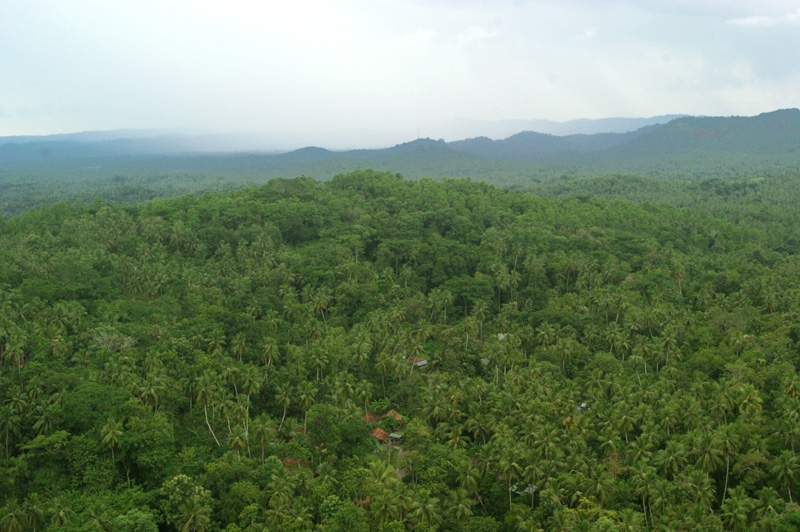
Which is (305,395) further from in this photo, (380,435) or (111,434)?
(111,434)

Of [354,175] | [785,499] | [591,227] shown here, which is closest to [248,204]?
[354,175]

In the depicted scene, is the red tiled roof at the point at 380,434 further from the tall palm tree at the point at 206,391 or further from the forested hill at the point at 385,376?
the tall palm tree at the point at 206,391

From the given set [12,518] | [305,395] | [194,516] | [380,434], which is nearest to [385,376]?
[380,434]

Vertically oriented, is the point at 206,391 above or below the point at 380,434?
above

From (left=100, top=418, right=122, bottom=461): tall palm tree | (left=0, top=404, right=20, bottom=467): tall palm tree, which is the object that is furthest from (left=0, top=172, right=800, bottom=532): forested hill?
(left=100, top=418, right=122, bottom=461): tall palm tree

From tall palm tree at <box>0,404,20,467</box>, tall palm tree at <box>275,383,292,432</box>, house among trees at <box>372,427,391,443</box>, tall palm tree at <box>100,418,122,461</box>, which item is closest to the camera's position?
tall palm tree at <box>100,418,122,461</box>

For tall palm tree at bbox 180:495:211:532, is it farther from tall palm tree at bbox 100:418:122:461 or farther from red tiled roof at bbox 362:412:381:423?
red tiled roof at bbox 362:412:381:423

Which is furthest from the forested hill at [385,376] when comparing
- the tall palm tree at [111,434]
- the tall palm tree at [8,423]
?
the tall palm tree at [111,434]

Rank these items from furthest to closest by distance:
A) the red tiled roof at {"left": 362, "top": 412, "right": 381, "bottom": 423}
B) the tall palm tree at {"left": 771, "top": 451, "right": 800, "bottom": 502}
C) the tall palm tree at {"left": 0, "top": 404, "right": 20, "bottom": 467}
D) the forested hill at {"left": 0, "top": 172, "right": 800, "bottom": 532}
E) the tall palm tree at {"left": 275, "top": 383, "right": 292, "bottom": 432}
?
1. the red tiled roof at {"left": 362, "top": 412, "right": 381, "bottom": 423}
2. the tall palm tree at {"left": 275, "top": 383, "right": 292, "bottom": 432}
3. the tall palm tree at {"left": 0, "top": 404, "right": 20, "bottom": 467}
4. the tall palm tree at {"left": 771, "top": 451, "right": 800, "bottom": 502}
5. the forested hill at {"left": 0, "top": 172, "right": 800, "bottom": 532}

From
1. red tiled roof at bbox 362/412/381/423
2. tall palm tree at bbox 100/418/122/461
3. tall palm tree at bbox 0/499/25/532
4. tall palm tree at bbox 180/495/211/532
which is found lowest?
red tiled roof at bbox 362/412/381/423

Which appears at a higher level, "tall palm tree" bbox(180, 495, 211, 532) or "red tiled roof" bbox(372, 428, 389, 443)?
"tall palm tree" bbox(180, 495, 211, 532)
